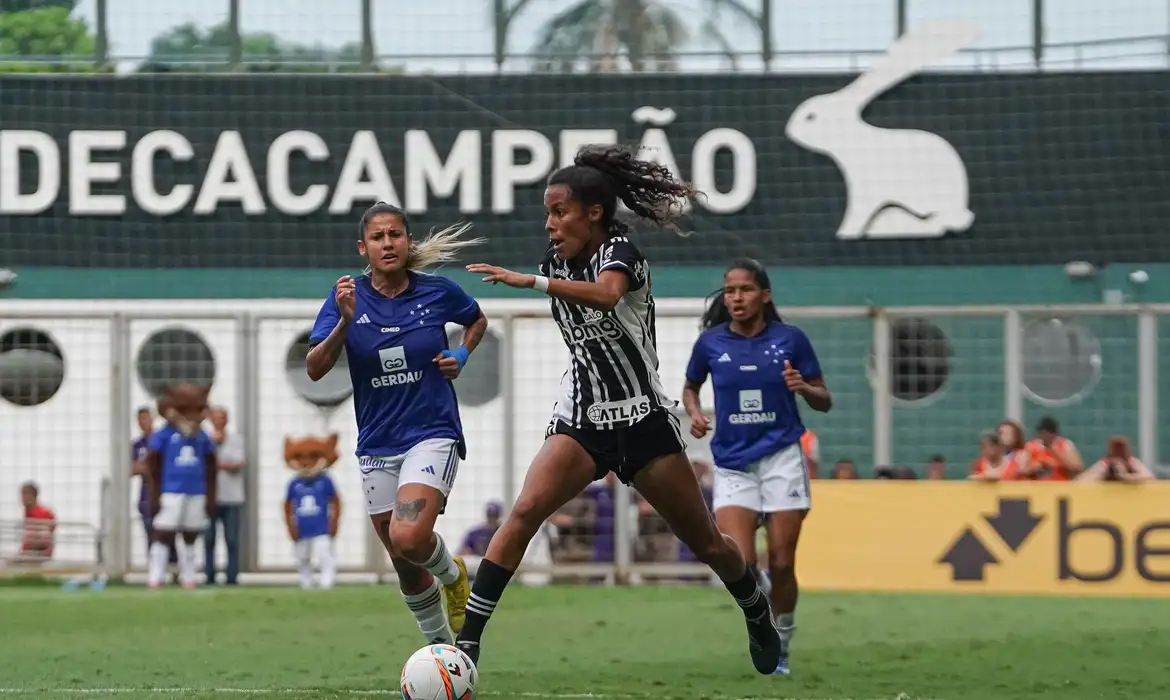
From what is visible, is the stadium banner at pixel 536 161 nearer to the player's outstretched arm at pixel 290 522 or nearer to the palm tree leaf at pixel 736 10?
the palm tree leaf at pixel 736 10

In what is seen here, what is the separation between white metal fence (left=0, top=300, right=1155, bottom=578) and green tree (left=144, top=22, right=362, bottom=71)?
4136mm

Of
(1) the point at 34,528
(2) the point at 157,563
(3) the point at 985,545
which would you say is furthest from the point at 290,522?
(3) the point at 985,545

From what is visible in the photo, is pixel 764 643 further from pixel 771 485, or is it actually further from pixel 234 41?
pixel 234 41

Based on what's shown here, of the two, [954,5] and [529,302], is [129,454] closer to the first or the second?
[529,302]

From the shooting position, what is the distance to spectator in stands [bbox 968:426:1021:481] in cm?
1845

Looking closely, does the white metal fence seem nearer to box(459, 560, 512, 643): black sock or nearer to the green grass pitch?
the green grass pitch

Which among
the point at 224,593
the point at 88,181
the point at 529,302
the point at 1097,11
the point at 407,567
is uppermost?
the point at 1097,11

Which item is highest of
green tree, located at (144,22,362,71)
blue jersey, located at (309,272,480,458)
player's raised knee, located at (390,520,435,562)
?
green tree, located at (144,22,362,71)

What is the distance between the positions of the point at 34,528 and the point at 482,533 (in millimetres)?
4667

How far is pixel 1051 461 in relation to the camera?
18.8 meters

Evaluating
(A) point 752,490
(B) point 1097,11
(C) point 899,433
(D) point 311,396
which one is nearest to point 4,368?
(D) point 311,396

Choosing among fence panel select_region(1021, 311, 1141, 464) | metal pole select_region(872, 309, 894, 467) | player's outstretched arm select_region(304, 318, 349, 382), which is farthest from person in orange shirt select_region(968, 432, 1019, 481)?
player's outstretched arm select_region(304, 318, 349, 382)

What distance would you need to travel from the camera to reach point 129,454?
20109 millimetres

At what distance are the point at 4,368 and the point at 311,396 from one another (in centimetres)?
346
